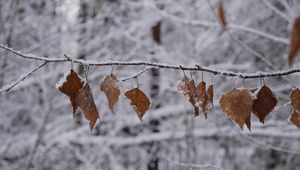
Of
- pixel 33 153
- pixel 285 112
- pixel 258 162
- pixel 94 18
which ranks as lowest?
pixel 258 162

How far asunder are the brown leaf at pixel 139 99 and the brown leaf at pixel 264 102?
31 cm

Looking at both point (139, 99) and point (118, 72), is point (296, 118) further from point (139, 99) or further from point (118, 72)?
point (118, 72)

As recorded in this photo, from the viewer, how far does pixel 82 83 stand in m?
1.12

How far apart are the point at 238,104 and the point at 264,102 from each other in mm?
93

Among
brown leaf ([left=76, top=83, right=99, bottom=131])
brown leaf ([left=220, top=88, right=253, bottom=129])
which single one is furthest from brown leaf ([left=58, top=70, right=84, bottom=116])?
brown leaf ([left=220, top=88, right=253, bottom=129])

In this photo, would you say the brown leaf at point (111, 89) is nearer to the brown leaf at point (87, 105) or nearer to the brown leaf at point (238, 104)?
the brown leaf at point (87, 105)

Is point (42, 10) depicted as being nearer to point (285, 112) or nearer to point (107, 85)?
point (285, 112)

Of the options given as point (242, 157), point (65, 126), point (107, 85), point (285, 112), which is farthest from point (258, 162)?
point (107, 85)

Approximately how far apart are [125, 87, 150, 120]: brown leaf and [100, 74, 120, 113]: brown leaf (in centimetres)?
5

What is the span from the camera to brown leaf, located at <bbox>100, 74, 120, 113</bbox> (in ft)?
3.68

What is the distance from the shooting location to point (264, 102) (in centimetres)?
112

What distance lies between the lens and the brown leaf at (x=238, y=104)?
106 cm

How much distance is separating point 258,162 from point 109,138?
3842mm

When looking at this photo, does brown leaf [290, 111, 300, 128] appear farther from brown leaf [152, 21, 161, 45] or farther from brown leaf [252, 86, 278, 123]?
brown leaf [152, 21, 161, 45]
